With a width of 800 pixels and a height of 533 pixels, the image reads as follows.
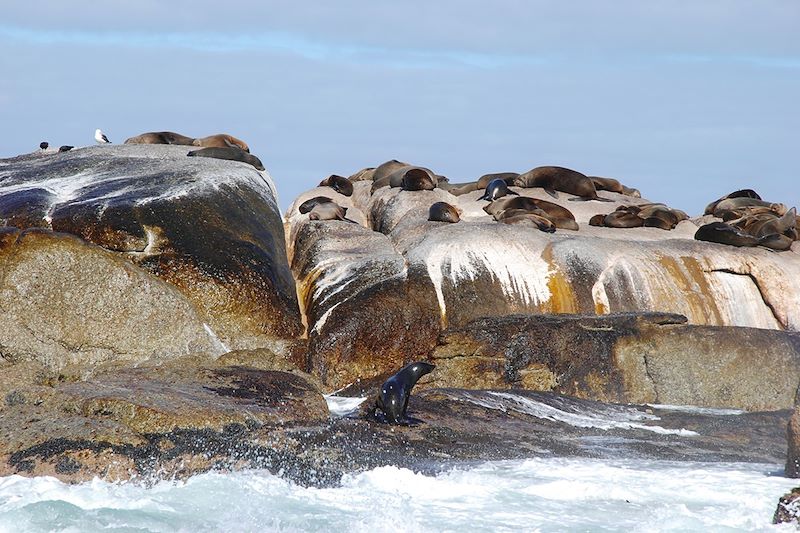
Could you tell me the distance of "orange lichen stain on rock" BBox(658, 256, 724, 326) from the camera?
16.2m

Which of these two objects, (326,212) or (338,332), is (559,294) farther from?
(326,212)

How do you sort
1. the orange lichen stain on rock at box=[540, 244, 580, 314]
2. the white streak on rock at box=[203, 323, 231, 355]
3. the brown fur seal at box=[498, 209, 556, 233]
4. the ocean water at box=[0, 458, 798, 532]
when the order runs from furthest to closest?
1. the brown fur seal at box=[498, 209, 556, 233]
2. the orange lichen stain on rock at box=[540, 244, 580, 314]
3. the white streak on rock at box=[203, 323, 231, 355]
4. the ocean water at box=[0, 458, 798, 532]

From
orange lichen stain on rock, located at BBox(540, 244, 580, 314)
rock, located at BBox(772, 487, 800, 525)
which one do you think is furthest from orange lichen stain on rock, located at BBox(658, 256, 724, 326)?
rock, located at BBox(772, 487, 800, 525)

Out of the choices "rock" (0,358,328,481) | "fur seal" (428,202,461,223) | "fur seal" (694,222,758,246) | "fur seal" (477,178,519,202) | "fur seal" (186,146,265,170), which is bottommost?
"rock" (0,358,328,481)

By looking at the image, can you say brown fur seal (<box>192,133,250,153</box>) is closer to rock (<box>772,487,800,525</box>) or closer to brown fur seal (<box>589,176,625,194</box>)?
brown fur seal (<box>589,176,625,194</box>)

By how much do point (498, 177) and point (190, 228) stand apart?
32.2ft

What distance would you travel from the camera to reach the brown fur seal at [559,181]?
22406 mm

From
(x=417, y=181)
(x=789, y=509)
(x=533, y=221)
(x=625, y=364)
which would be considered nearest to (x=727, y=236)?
(x=533, y=221)

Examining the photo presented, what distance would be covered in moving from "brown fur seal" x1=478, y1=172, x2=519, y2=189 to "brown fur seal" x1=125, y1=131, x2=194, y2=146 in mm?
6567

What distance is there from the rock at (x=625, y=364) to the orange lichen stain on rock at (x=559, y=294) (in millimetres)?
1896

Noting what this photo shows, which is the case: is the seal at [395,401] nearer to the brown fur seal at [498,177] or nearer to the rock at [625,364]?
the rock at [625,364]

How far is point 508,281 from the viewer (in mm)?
15828

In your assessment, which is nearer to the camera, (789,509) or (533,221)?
(789,509)

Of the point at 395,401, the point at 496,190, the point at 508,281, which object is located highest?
the point at 496,190
